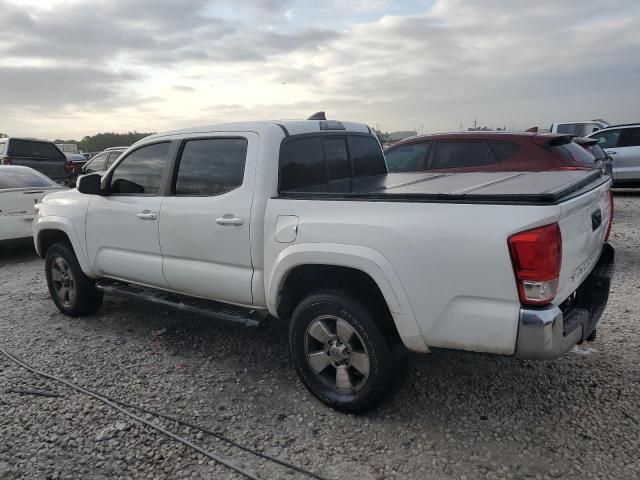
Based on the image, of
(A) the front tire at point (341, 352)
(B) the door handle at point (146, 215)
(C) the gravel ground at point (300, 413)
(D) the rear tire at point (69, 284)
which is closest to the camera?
(C) the gravel ground at point (300, 413)

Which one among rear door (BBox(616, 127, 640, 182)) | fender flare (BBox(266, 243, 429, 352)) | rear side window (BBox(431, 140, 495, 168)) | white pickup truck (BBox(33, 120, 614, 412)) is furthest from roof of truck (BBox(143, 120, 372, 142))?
rear door (BBox(616, 127, 640, 182))

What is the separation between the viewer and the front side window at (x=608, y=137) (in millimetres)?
12688

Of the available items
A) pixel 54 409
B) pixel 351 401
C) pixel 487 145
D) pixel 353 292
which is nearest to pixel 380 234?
pixel 353 292

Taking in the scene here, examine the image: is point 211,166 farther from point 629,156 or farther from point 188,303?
point 629,156

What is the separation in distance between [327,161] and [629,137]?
11.6m

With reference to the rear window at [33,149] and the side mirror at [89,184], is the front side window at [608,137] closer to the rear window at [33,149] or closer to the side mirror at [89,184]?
the side mirror at [89,184]

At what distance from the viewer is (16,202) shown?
7.86 metres

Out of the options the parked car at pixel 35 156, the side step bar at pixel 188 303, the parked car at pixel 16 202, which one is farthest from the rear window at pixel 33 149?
the side step bar at pixel 188 303

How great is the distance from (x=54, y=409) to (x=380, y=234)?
2.47 metres

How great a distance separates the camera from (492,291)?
2.47 metres

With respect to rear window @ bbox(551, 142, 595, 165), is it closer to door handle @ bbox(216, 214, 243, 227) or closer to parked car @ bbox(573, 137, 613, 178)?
parked car @ bbox(573, 137, 613, 178)

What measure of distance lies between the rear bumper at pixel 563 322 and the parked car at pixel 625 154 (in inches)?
420

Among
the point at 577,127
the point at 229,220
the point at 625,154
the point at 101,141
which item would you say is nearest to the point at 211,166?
the point at 229,220

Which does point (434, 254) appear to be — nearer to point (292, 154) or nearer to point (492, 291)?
point (492, 291)
